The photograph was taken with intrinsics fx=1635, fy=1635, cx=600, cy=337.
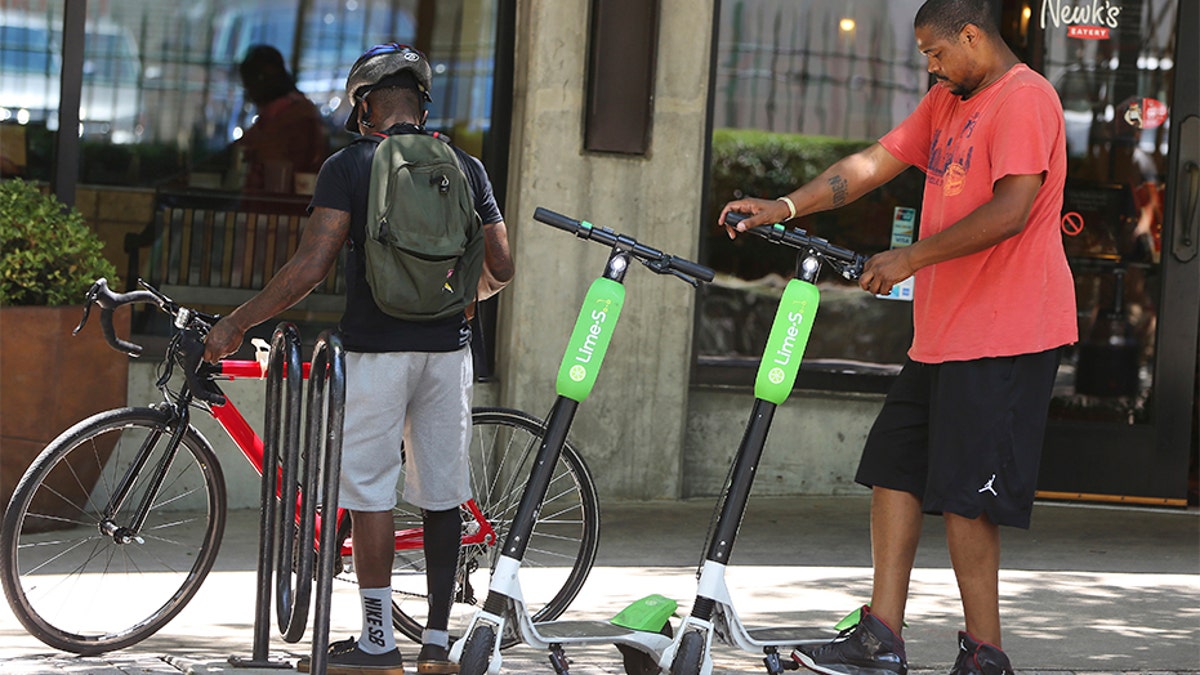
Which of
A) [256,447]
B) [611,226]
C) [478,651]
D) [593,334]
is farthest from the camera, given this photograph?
[611,226]

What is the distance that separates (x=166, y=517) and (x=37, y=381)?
1059mm

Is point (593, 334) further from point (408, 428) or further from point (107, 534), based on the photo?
point (107, 534)

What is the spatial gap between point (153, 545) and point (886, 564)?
2.75m

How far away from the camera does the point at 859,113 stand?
8055 millimetres

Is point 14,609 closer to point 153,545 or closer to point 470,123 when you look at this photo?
point 153,545

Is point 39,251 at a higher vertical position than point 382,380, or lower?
higher

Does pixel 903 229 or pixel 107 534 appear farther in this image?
pixel 903 229

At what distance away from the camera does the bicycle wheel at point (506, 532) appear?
205 inches

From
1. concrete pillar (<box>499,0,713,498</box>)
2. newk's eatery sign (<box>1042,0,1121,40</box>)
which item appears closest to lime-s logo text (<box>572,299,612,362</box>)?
concrete pillar (<box>499,0,713,498</box>)

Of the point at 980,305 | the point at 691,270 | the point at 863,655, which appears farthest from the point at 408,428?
the point at 980,305

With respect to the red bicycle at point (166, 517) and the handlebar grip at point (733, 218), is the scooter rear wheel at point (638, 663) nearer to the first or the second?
the red bicycle at point (166, 517)

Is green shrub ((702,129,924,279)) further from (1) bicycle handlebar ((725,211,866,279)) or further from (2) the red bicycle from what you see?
(1) bicycle handlebar ((725,211,866,279))

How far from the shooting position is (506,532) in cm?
534

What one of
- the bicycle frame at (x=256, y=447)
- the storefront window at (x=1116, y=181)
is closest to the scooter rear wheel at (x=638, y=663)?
the bicycle frame at (x=256, y=447)
